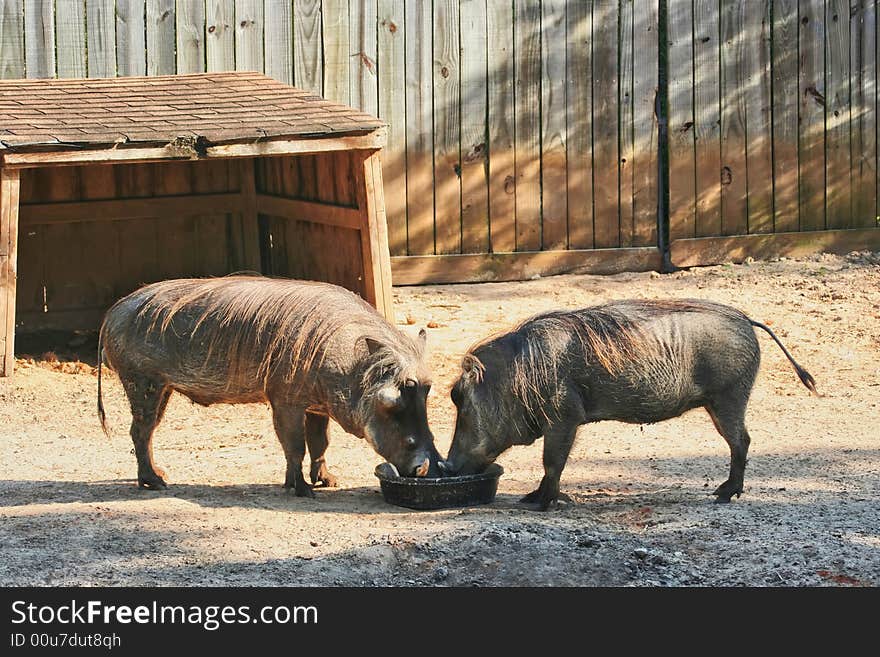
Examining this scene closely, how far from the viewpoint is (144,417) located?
7348mm

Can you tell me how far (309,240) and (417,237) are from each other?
1124 millimetres

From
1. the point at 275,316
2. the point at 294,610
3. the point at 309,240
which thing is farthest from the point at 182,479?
the point at 309,240

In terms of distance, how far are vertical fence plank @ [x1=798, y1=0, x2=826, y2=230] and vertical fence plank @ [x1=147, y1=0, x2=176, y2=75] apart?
17.9 feet

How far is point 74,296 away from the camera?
37.1 ft

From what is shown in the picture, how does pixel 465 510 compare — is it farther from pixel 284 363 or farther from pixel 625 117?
pixel 625 117

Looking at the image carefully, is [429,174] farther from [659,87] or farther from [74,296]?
[74,296]

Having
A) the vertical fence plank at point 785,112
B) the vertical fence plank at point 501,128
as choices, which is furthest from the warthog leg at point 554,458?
the vertical fence plank at point 785,112

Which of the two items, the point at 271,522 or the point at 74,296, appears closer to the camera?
the point at 271,522

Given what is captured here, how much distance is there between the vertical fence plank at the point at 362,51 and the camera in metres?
11.5

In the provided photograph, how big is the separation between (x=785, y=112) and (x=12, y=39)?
257 inches

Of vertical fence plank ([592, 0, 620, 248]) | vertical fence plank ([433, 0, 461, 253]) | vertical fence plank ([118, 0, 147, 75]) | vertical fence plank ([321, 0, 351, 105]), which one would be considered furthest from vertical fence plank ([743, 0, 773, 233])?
vertical fence plank ([118, 0, 147, 75])

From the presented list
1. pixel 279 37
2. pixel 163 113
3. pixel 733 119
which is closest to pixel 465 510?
pixel 163 113

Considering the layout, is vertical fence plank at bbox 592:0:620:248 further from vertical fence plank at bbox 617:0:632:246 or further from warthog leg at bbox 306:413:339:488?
warthog leg at bbox 306:413:339:488

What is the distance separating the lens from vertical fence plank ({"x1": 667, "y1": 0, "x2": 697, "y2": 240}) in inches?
479
